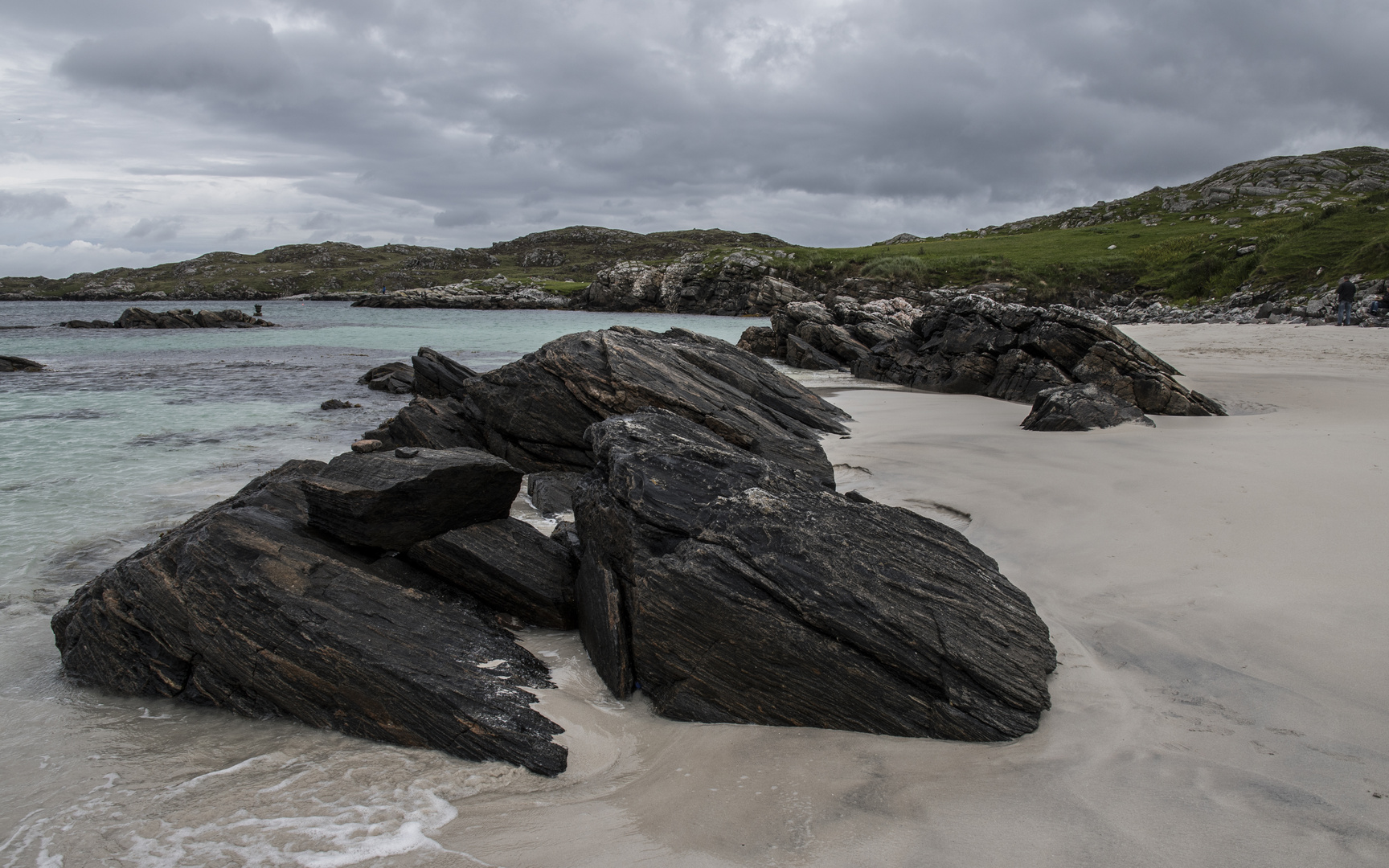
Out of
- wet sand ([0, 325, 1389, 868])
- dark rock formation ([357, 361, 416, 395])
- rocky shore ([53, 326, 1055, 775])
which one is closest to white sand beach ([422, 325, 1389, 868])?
wet sand ([0, 325, 1389, 868])

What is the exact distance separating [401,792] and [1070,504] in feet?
27.5

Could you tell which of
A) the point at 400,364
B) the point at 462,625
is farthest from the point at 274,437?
the point at 462,625

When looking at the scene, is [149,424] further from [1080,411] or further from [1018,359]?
[1018,359]

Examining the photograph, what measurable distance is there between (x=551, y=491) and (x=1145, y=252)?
61.6 m

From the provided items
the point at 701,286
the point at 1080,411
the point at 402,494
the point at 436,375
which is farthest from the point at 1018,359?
the point at 701,286

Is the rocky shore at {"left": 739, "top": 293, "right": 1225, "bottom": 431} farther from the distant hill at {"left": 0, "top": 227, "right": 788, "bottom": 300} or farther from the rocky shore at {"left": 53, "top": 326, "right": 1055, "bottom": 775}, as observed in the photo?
the distant hill at {"left": 0, "top": 227, "right": 788, "bottom": 300}

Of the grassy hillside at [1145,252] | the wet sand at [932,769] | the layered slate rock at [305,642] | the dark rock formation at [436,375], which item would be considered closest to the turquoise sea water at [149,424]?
the dark rock formation at [436,375]

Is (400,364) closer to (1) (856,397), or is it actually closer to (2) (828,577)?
(1) (856,397)

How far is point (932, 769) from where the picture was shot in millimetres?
4719

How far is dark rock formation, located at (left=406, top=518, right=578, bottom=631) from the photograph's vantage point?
22.7 ft

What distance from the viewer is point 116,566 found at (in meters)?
6.63

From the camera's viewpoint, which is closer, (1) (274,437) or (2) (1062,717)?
(2) (1062,717)

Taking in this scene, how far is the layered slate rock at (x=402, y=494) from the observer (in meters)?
6.68

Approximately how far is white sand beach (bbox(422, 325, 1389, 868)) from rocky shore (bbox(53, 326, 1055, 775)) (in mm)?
348
